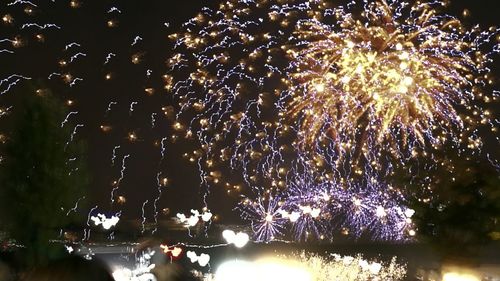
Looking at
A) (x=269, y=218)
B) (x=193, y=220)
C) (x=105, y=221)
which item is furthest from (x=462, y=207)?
(x=269, y=218)

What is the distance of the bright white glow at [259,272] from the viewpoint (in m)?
14.3

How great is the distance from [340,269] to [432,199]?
9.61 m

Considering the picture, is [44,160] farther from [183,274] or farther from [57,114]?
[183,274]

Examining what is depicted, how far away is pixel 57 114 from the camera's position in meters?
22.6

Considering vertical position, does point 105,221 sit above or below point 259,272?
above

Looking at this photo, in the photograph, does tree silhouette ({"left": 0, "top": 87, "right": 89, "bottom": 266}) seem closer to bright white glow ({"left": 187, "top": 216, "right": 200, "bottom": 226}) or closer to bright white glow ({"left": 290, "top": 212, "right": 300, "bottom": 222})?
bright white glow ({"left": 187, "top": 216, "right": 200, "bottom": 226})

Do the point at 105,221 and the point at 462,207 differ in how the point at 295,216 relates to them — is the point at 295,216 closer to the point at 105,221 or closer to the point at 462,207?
the point at 105,221

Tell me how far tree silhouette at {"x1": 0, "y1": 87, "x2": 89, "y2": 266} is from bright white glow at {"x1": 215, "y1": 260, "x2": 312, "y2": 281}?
7.08 metres

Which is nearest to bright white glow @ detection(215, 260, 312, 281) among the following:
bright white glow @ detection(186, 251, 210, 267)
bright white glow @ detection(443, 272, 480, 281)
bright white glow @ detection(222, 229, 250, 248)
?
bright white glow @ detection(186, 251, 210, 267)

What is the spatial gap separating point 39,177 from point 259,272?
942 cm

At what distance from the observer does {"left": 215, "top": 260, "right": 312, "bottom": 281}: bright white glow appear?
14254 mm

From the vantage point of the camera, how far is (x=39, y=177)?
21.7 m

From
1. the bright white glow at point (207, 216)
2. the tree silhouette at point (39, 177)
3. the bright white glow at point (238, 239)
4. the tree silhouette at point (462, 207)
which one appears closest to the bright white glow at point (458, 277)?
the tree silhouette at point (462, 207)

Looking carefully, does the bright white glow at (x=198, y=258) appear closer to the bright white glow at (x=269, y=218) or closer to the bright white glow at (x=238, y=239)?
the bright white glow at (x=238, y=239)
